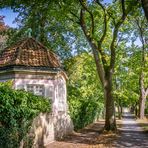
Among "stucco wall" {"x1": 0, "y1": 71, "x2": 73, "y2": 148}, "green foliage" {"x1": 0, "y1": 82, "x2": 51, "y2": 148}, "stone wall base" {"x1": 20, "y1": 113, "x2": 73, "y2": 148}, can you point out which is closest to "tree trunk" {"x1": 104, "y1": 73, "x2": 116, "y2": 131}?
"stone wall base" {"x1": 20, "y1": 113, "x2": 73, "y2": 148}

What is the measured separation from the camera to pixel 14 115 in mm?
13227

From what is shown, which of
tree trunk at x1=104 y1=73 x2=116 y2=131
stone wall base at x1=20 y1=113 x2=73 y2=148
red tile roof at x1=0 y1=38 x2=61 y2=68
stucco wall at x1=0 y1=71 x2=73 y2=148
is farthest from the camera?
tree trunk at x1=104 y1=73 x2=116 y2=131

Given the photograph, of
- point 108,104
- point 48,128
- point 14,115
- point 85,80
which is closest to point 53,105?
point 48,128

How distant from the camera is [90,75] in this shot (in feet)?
181

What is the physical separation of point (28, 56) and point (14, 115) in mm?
11449

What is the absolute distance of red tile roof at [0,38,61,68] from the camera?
23422 millimetres

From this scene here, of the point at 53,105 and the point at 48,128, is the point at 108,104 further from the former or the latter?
the point at 48,128

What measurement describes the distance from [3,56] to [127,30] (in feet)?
56.3

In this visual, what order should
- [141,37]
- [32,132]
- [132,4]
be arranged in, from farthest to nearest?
[141,37]
[132,4]
[32,132]

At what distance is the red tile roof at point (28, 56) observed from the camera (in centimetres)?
2342

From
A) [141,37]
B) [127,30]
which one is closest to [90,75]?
[141,37]

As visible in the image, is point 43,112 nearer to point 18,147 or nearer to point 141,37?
point 18,147

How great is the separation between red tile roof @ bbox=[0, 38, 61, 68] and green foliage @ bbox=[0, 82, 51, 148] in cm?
784

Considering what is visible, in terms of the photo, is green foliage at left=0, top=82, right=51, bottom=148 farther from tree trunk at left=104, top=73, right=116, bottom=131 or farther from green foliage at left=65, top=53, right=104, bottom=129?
green foliage at left=65, top=53, right=104, bottom=129
